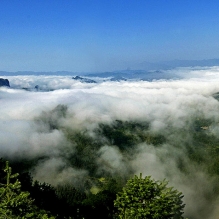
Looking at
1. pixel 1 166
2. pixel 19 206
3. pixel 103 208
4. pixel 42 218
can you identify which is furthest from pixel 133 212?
pixel 103 208

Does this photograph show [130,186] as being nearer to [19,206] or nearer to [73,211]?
[19,206]

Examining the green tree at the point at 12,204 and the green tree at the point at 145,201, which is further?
the green tree at the point at 145,201

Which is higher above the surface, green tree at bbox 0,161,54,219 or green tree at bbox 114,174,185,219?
green tree at bbox 0,161,54,219

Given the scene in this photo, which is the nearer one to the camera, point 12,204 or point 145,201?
point 12,204

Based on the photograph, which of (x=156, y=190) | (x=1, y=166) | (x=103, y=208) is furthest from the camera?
(x=103, y=208)

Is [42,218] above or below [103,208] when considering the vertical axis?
above

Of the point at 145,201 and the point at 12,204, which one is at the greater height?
the point at 12,204

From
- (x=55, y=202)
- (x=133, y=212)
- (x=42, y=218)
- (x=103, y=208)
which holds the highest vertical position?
(x=42, y=218)

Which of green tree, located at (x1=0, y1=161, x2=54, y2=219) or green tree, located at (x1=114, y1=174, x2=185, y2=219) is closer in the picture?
green tree, located at (x1=0, y1=161, x2=54, y2=219)

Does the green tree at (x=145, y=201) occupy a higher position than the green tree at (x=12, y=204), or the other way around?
the green tree at (x=12, y=204)

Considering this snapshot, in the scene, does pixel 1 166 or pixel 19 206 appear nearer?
pixel 19 206

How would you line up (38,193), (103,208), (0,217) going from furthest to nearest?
(103,208), (38,193), (0,217)
